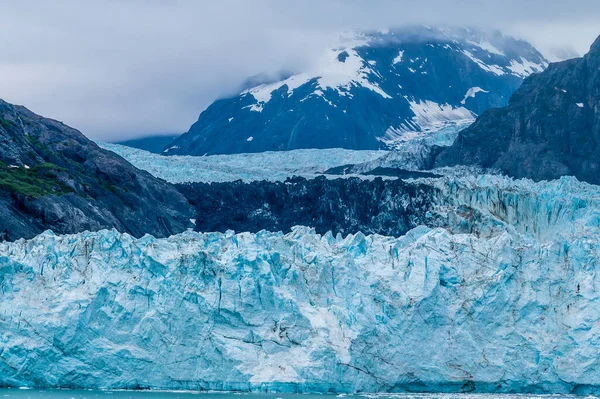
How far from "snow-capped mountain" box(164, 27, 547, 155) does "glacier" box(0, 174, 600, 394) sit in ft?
288

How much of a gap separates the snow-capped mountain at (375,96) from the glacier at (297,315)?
288ft

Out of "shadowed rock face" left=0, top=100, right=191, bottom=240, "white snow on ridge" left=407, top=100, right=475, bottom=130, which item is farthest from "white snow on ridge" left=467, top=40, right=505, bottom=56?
"shadowed rock face" left=0, top=100, right=191, bottom=240

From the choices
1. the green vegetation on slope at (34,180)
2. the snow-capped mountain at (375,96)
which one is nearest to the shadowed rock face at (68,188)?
the green vegetation on slope at (34,180)

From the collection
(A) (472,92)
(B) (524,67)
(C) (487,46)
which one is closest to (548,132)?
(A) (472,92)

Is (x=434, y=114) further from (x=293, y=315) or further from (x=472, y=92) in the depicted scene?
(x=293, y=315)

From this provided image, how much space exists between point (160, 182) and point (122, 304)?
39601 mm

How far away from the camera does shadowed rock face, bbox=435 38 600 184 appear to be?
85188 mm

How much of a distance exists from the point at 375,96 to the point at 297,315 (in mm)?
106037

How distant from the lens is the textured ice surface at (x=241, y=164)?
3196 inches

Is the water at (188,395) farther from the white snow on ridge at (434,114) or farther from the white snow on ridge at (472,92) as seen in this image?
the white snow on ridge at (472,92)

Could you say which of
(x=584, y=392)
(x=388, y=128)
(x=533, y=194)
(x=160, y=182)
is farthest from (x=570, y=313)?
(x=388, y=128)

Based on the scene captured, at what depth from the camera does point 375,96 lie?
14062cm

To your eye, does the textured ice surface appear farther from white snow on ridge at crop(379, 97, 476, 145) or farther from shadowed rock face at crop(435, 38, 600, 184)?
white snow on ridge at crop(379, 97, 476, 145)

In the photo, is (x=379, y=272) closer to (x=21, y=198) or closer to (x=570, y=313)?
(x=570, y=313)
